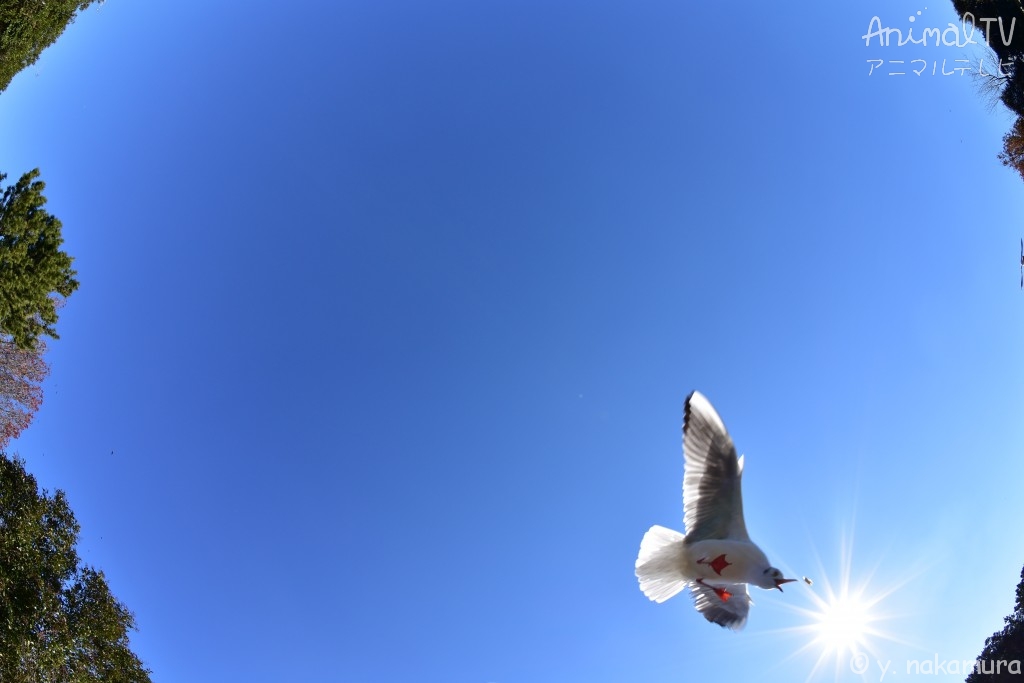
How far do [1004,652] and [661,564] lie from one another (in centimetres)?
1261

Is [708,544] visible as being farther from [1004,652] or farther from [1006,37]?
[1006,37]

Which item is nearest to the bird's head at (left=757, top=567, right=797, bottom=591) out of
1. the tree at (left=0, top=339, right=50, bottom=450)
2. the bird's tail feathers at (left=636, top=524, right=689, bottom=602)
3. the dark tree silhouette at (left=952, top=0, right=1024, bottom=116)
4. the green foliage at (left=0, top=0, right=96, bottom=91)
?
the bird's tail feathers at (left=636, top=524, right=689, bottom=602)

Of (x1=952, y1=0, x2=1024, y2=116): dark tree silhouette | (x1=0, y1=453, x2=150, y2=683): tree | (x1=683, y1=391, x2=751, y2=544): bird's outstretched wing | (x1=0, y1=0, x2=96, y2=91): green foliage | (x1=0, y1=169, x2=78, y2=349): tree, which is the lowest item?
(x1=0, y1=453, x2=150, y2=683): tree

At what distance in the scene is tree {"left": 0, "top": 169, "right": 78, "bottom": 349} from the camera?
38.6 feet

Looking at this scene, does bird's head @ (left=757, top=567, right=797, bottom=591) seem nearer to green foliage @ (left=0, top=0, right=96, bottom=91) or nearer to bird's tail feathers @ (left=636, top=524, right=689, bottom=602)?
bird's tail feathers @ (left=636, top=524, right=689, bottom=602)

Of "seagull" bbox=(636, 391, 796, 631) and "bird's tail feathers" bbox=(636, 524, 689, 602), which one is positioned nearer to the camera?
"seagull" bbox=(636, 391, 796, 631)

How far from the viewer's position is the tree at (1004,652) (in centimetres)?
1423

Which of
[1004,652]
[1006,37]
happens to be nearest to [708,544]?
[1004,652]

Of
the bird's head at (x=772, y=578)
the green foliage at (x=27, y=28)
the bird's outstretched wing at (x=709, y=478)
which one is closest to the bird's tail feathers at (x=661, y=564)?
the bird's outstretched wing at (x=709, y=478)

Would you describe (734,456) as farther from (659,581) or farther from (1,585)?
(1,585)

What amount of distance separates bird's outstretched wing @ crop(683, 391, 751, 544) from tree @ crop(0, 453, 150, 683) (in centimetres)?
1563

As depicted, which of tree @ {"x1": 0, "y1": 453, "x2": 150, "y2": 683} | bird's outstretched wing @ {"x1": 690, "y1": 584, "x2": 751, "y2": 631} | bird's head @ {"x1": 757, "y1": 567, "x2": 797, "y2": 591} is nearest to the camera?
bird's head @ {"x1": 757, "y1": 567, "x2": 797, "y2": 591}

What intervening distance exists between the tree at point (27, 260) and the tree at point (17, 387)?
386 inches

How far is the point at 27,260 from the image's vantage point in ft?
39.5
